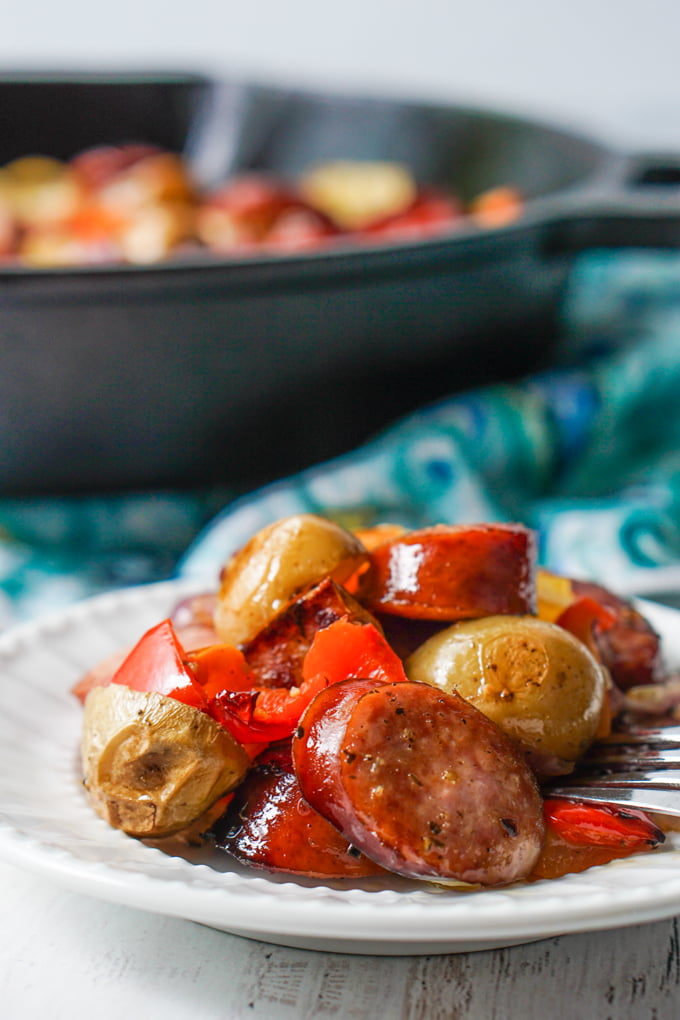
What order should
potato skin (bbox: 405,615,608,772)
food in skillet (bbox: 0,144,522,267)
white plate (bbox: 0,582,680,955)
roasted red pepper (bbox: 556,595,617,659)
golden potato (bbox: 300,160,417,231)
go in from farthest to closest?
golden potato (bbox: 300,160,417,231), food in skillet (bbox: 0,144,522,267), roasted red pepper (bbox: 556,595,617,659), potato skin (bbox: 405,615,608,772), white plate (bbox: 0,582,680,955)

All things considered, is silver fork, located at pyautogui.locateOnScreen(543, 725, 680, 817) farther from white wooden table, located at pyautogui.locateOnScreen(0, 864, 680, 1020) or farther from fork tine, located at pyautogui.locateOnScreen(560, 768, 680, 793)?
white wooden table, located at pyautogui.locateOnScreen(0, 864, 680, 1020)

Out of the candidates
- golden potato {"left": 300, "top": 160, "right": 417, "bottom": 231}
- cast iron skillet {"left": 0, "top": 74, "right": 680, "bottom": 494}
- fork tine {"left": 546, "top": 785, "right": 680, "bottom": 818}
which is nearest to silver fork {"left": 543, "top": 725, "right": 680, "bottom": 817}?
fork tine {"left": 546, "top": 785, "right": 680, "bottom": 818}

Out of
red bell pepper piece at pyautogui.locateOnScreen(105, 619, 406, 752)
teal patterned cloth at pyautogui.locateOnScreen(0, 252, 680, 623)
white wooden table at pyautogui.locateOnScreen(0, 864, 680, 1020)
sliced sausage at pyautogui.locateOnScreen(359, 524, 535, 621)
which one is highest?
sliced sausage at pyautogui.locateOnScreen(359, 524, 535, 621)

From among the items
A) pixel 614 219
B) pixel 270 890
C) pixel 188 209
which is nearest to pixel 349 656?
pixel 270 890

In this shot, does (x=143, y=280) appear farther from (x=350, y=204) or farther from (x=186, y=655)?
(x=350, y=204)

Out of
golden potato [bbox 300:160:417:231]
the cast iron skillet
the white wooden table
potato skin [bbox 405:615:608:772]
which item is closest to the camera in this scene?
the white wooden table

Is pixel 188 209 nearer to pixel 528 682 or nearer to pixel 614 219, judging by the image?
pixel 614 219

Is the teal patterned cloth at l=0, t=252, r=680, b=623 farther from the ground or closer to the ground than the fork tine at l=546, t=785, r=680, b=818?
closer to the ground
